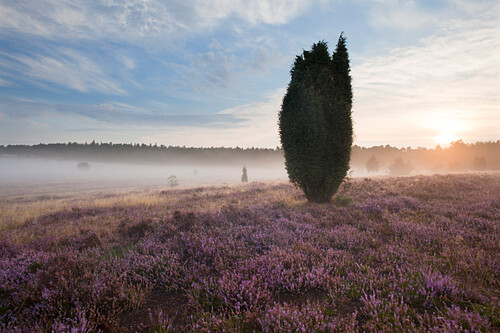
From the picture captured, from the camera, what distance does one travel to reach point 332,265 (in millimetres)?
3955

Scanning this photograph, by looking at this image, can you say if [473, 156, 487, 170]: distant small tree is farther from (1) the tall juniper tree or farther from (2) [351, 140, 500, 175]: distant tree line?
(1) the tall juniper tree

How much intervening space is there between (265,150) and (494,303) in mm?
136913

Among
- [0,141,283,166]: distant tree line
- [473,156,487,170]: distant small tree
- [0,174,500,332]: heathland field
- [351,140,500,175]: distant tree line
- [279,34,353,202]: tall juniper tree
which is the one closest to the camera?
[0,174,500,332]: heathland field

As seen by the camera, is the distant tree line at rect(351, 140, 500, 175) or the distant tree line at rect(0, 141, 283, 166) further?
the distant tree line at rect(0, 141, 283, 166)

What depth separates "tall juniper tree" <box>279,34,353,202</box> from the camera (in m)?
10.2

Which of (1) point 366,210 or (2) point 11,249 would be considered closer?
(2) point 11,249

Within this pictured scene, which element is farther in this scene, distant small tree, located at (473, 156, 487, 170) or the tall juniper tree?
distant small tree, located at (473, 156, 487, 170)

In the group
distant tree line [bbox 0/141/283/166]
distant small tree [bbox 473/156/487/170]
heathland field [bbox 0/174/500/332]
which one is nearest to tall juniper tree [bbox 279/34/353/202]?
heathland field [bbox 0/174/500/332]

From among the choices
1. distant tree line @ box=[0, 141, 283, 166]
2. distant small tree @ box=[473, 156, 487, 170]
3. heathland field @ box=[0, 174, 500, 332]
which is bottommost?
heathland field @ box=[0, 174, 500, 332]

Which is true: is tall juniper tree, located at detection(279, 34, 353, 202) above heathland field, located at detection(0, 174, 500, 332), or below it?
above

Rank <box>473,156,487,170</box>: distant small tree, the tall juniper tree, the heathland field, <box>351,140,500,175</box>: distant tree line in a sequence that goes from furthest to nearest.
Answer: <box>351,140,500,175</box>: distant tree line → <box>473,156,487,170</box>: distant small tree → the tall juniper tree → the heathland field

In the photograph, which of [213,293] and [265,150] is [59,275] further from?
[265,150]

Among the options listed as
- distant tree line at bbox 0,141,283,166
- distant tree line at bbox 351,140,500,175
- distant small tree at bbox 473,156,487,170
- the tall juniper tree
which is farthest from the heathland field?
distant tree line at bbox 0,141,283,166

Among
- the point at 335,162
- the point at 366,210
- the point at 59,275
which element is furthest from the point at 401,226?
the point at 59,275
